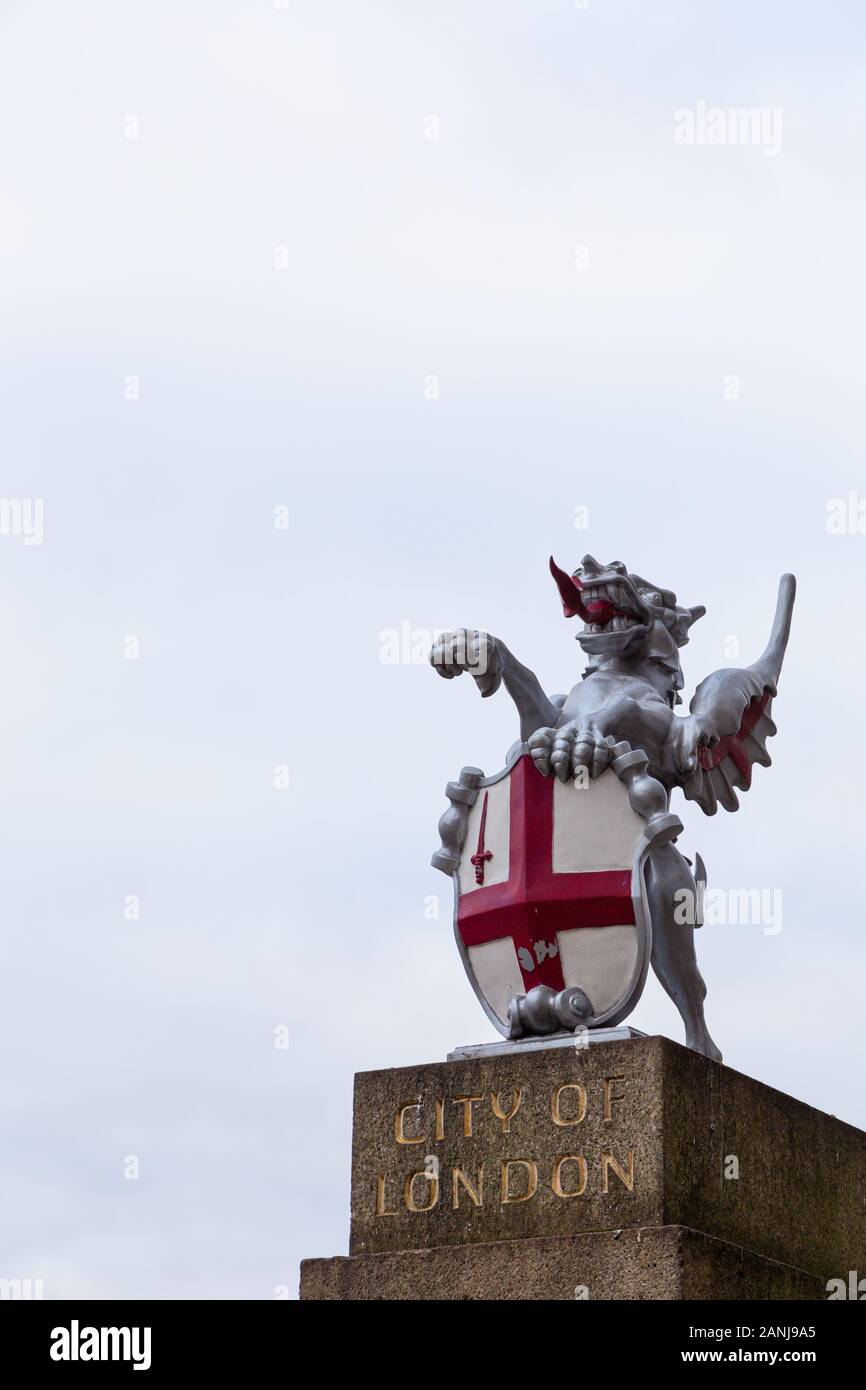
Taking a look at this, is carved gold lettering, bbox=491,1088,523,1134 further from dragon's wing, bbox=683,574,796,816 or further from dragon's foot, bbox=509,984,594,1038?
dragon's wing, bbox=683,574,796,816

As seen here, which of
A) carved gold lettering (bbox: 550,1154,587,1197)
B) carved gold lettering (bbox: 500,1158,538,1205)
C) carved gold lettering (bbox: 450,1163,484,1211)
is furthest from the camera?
carved gold lettering (bbox: 450,1163,484,1211)

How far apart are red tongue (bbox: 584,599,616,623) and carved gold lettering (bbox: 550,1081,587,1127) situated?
2092mm

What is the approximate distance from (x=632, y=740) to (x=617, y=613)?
601 millimetres

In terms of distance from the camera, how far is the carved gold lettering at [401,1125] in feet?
33.8

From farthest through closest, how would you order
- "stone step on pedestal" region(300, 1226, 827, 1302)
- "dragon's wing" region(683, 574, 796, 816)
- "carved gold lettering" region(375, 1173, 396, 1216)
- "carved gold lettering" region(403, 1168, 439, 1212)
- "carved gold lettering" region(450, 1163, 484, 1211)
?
"dragon's wing" region(683, 574, 796, 816) < "carved gold lettering" region(375, 1173, 396, 1216) < "carved gold lettering" region(403, 1168, 439, 1212) < "carved gold lettering" region(450, 1163, 484, 1211) < "stone step on pedestal" region(300, 1226, 827, 1302)

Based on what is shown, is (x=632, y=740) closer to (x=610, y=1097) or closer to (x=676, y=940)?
(x=676, y=940)

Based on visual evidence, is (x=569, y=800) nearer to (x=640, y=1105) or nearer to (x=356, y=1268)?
(x=640, y=1105)

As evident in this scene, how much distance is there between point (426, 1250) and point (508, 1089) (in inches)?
27.0

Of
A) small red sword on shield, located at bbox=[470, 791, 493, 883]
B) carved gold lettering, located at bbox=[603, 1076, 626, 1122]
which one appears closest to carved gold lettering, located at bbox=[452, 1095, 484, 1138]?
carved gold lettering, located at bbox=[603, 1076, 626, 1122]

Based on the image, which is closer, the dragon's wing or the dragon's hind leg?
the dragon's hind leg

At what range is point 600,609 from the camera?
11023mm

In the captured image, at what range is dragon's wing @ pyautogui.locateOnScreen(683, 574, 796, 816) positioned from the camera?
11.0 m
